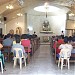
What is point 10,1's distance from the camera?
14234 mm

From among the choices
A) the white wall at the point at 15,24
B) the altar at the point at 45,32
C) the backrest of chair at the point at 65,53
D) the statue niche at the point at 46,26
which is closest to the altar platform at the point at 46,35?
the altar at the point at 45,32

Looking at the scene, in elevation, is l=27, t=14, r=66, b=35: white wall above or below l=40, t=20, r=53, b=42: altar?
above

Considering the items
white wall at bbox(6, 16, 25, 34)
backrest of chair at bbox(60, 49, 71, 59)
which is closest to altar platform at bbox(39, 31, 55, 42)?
white wall at bbox(6, 16, 25, 34)

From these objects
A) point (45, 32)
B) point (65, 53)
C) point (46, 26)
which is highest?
point (46, 26)

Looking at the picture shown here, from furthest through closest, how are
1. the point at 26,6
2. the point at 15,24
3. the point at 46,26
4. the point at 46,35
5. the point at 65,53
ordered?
the point at 46,26 → the point at 46,35 → the point at 15,24 → the point at 26,6 → the point at 65,53

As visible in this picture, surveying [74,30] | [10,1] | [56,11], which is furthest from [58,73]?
[56,11]

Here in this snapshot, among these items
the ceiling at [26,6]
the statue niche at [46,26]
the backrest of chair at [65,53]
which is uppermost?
the ceiling at [26,6]

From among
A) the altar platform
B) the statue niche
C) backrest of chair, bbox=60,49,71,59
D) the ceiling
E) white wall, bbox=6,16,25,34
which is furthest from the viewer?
the statue niche

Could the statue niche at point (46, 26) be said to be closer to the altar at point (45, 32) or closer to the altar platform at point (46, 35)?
the altar at point (45, 32)

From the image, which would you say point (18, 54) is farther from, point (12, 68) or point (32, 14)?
point (32, 14)

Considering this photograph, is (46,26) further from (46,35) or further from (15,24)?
(15,24)

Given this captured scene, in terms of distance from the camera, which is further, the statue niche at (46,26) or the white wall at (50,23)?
the white wall at (50,23)

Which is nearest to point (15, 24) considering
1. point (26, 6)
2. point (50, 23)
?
point (26, 6)

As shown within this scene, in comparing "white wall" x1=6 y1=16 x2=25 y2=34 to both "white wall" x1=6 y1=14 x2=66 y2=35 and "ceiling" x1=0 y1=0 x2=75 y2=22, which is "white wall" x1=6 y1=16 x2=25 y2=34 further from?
"white wall" x1=6 y1=14 x2=66 y2=35
